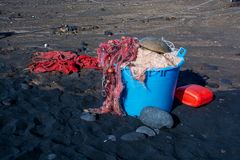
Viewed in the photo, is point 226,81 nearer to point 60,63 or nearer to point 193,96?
point 193,96

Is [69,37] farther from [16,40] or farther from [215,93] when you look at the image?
A: [215,93]

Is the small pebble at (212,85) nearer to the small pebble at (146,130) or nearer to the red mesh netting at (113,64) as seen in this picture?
the red mesh netting at (113,64)

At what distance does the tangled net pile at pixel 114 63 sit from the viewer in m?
4.85

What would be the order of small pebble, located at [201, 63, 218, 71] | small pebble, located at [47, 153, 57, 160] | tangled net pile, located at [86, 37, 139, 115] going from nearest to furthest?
1. small pebble, located at [47, 153, 57, 160]
2. tangled net pile, located at [86, 37, 139, 115]
3. small pebble, located at [201, 63, 218, 71]

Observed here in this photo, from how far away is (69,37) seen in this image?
11398 mm

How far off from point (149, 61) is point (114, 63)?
468 millimetres

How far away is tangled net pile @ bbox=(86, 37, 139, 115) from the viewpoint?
191 inches

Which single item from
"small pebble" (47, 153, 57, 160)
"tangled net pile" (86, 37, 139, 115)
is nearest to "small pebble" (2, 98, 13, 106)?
"tangled net pile" (86, 37, 139, 115)

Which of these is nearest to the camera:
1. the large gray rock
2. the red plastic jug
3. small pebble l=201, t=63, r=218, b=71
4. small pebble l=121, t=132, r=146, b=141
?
small pebble l=121, t=132, r=146, b=141

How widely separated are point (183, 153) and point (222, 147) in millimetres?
540

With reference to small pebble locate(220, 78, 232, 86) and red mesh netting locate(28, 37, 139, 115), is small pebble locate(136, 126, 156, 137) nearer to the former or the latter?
red mesh netting locate(28, 37, 139, 115)

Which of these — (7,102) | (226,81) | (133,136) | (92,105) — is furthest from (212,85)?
(7,102)

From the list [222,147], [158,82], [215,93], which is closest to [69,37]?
[215,93]

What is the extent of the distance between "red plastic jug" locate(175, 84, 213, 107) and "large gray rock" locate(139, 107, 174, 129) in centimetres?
83
